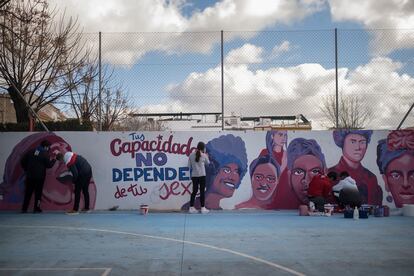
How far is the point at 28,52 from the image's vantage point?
62.3 ft

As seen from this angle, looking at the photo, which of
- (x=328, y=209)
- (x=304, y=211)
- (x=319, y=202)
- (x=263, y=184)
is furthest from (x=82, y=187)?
(x=328, y=209)

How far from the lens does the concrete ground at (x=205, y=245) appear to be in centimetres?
623

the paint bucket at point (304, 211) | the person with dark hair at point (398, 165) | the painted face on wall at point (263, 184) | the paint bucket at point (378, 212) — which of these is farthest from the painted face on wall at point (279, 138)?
the paint bucket at point (378, 212)

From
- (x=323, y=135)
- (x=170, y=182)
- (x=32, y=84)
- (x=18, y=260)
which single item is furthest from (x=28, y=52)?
(x=18, y=260)

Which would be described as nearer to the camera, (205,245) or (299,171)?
(205,245)

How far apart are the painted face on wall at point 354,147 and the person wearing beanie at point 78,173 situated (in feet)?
24.6

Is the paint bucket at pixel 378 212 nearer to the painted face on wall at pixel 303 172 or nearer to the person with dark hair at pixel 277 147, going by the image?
the painted face on wall at pixel 303 172

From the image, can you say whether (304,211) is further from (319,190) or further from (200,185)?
(200,185)

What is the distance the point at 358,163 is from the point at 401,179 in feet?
4.46

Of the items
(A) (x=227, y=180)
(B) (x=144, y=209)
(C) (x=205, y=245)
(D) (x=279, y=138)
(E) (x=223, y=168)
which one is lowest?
(C) (x=205, y=245)

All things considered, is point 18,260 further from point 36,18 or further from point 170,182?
point 36,18

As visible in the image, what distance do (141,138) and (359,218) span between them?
644 centimetres

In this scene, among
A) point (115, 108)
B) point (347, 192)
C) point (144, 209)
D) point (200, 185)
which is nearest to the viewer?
point (347, 192)

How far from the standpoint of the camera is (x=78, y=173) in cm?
1212
